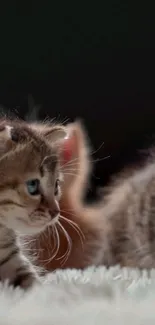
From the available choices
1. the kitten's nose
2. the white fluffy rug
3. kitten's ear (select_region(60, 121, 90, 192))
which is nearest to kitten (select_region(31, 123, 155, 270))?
kitten's ear (select_region(60, 121, 90, 192))

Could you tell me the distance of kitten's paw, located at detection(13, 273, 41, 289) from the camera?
73 centimetres

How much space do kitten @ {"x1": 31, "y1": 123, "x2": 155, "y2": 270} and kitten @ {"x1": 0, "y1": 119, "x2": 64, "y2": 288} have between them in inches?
5.6

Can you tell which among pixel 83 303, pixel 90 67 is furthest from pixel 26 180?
pixel 90 67

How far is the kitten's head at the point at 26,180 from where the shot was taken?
0.73 meters

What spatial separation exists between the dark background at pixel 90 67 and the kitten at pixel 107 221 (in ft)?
0.92

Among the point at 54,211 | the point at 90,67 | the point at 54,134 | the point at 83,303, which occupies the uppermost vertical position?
the point at 90,67

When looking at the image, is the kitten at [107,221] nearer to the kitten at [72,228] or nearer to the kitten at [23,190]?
the kitten at [72,228]

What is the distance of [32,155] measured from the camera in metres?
0.75

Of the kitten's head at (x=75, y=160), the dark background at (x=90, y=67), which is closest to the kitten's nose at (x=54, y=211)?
the kitten's head at (x=75, y=160)

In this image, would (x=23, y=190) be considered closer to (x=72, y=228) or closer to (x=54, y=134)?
(x=54, y=134)

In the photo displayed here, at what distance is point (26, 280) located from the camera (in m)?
0.75

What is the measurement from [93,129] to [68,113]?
0.24ft

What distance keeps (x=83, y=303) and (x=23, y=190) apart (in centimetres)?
24

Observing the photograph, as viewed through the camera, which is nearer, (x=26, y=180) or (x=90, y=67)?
(x=26, y=180)
